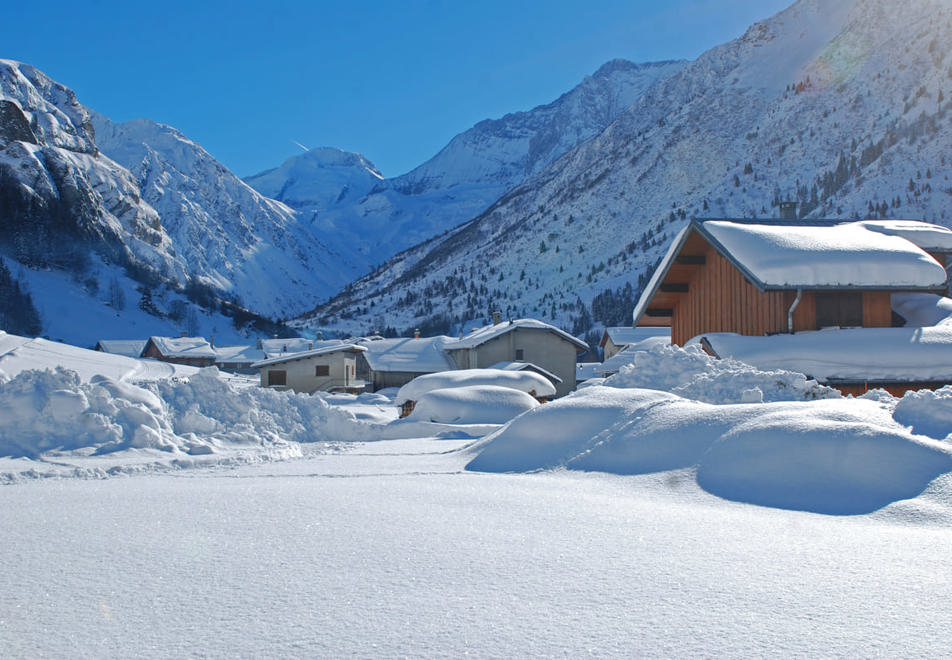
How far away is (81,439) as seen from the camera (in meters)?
9.21

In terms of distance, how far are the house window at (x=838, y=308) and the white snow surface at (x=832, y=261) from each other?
1.94 feet

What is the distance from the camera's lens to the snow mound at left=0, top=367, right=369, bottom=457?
918 cm

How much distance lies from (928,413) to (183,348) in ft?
265

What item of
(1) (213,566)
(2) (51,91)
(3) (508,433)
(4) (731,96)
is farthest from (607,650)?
(2) (51,91)

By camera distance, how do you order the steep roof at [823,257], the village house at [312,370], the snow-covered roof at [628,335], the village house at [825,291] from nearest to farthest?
1. the village house at [825,291]
2. the steep roof at [823,257]
3. the village house at [312,370]
4. the snow-covered roof at [628,335]

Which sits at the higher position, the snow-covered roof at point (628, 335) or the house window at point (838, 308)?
the snow-covered roof at point (628, 335)

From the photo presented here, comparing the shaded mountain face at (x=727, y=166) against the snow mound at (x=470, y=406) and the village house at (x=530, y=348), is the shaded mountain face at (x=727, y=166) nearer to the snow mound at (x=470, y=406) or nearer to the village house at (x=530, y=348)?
the village house at (x=530, y=348)

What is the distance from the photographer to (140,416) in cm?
989

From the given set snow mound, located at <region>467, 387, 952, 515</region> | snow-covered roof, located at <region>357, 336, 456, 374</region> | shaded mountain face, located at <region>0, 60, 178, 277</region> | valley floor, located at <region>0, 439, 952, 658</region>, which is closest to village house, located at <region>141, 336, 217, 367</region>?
snow-covered roof, located at <region>357, 336, 456, 374</region>

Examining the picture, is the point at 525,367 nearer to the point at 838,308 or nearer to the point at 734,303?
the point at 734,303

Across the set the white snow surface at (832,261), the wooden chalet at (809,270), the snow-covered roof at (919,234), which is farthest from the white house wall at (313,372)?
the snow-covered roof at (919,234)

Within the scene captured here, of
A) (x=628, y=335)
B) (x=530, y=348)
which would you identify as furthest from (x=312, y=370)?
(x=628, y=335)

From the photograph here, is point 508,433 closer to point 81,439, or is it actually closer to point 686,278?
point 81,439

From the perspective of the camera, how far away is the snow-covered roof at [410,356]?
→ 53.2 metres
